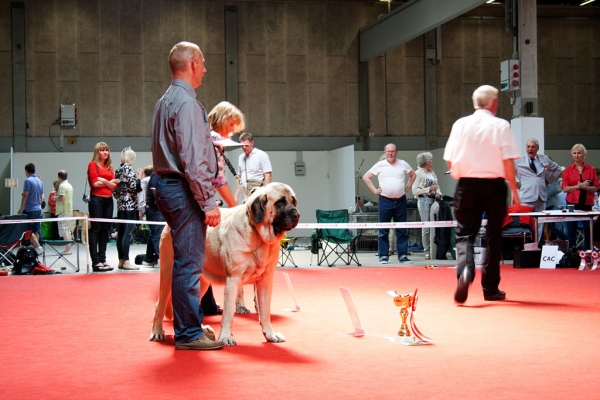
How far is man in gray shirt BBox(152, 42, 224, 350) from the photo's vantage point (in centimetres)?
362

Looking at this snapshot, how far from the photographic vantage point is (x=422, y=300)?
5.65m

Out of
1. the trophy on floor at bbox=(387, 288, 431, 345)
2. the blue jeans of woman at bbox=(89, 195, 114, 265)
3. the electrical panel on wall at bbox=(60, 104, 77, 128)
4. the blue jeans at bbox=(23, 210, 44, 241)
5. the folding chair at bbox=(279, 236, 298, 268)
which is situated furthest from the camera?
the electrical panel on wall at bbox=(60, 104, 77, 128)

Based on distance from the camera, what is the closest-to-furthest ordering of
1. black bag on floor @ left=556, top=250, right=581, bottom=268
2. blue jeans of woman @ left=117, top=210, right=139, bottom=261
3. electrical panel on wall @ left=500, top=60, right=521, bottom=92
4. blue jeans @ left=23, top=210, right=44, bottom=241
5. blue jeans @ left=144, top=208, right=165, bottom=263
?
black bag on floor @ left=556, top=250, right=581, bottom=268
blue jeans @ left=144, top=208, right=165, bottom=263
blue jeans of woman @ left=117, top=210, right=139, bottom=261
blue jeans @ left=23, top=210, right=44, bottom=241
electrical panel on wall @ left=500, top=60, right=521, bottom=92

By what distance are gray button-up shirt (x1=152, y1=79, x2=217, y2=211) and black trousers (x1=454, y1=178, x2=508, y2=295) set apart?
223 cm

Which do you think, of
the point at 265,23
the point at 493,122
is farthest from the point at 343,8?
the point at 493,122

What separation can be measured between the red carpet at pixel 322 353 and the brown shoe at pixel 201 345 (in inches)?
2.3

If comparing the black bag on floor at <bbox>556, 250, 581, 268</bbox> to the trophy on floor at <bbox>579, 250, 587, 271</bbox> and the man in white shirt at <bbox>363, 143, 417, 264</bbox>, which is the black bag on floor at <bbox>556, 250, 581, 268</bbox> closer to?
the trophy on floor at <bbox>579, 250, 587, 271</bbox>

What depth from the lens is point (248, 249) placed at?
12.9ft

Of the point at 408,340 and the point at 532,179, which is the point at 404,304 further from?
the point at 532,179

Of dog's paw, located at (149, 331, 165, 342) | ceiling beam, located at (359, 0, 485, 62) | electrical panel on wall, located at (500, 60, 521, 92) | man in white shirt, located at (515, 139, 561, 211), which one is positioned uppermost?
ceiling beam, located at (359, 0, 485, 62)

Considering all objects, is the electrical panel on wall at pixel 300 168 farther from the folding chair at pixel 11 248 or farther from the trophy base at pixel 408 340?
the trophy base at pixel 408 340

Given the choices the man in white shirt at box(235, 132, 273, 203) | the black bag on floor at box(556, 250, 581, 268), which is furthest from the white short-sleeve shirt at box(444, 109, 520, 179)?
the black bag on floor at box(556, 250, 581, 268)

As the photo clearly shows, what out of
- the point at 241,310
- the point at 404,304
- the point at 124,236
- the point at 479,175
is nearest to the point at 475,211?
the point at 479,175

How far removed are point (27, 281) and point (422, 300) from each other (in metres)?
4.58
